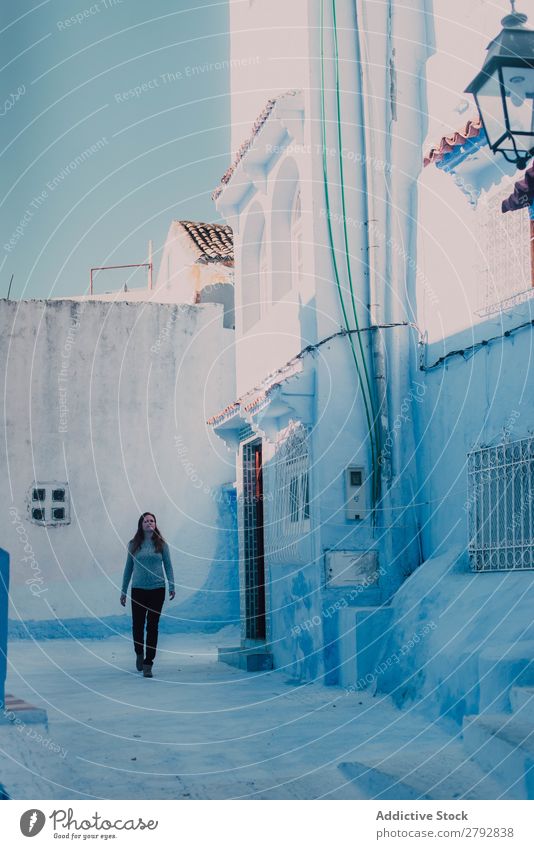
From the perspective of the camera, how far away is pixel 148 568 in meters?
10.7

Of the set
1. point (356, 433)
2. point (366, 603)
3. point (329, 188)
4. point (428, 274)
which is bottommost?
point (366, 603)

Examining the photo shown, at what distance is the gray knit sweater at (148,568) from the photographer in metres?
10.6

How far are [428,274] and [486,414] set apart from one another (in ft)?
5.74

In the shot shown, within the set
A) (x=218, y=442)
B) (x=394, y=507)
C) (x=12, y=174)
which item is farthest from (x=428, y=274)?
(x=218, y=442)

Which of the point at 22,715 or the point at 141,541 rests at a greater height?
the point at 141,541

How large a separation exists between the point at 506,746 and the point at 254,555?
25.3 feet

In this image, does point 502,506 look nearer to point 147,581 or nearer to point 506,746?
point 506,746

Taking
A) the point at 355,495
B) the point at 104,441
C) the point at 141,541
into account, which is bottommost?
the point at 141,541

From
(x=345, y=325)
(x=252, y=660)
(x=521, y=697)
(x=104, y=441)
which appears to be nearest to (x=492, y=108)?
(x=521, y=697)

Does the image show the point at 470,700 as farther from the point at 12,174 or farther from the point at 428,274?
the point at 12,174

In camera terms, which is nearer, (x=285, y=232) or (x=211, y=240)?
(x=285, y=232)

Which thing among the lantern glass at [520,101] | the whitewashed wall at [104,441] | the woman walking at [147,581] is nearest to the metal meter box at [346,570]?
the woman walking at [147,581]

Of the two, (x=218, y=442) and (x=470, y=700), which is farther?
(x=218, y=442)

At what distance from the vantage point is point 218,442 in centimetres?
1681
